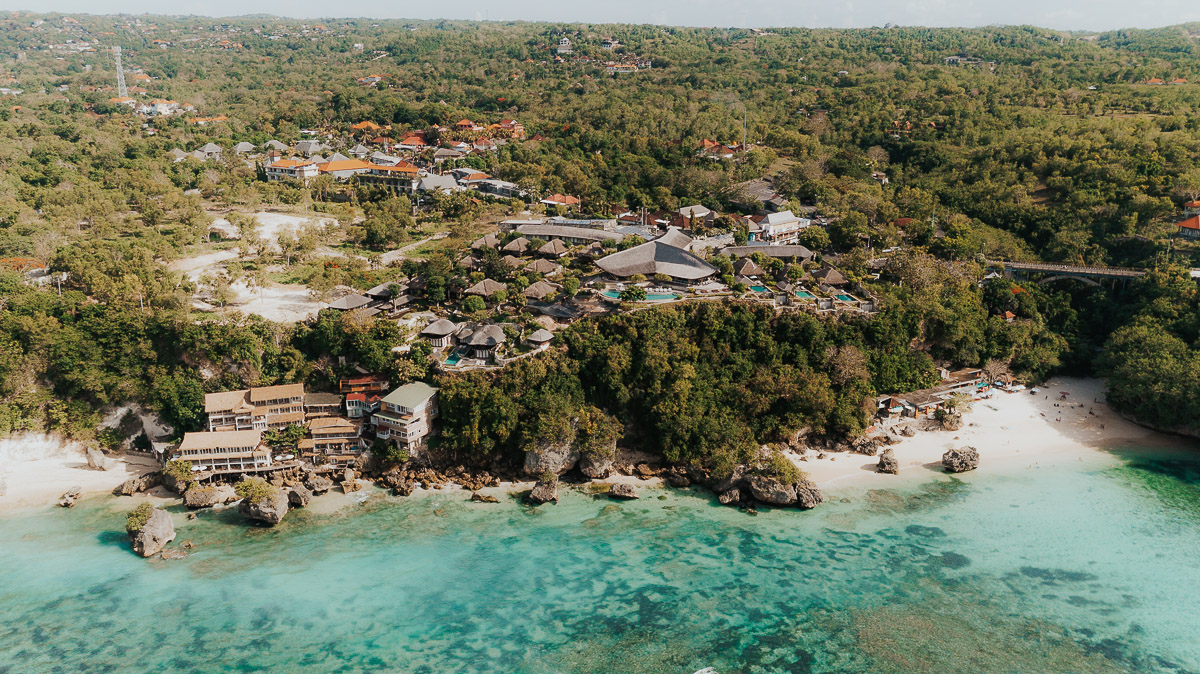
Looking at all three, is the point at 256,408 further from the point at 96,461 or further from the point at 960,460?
the point at 960,460

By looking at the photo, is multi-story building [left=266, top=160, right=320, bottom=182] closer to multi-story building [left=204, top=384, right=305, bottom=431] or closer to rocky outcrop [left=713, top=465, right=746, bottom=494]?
multi-story building [left=204, top=384, right=305, bottom=431]

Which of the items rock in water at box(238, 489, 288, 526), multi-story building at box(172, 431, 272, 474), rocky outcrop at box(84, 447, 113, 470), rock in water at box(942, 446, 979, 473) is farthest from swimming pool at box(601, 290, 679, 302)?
rocky outcrop at box(84, 447, 113, 470)

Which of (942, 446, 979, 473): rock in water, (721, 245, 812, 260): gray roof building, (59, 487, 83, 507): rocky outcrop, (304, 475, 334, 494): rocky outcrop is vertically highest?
(721, 245, 812, 260): gray roof building

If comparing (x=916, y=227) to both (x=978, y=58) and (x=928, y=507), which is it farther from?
(x=978, y=58)

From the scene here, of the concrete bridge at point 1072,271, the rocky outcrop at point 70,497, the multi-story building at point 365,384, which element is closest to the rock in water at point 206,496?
the rocky outcrop at point 70,497

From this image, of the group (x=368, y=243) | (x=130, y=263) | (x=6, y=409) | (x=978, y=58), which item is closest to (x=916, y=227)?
(x=368, y=243)

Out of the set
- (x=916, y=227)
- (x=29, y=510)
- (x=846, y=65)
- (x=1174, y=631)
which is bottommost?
(x=29, y=510)
